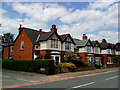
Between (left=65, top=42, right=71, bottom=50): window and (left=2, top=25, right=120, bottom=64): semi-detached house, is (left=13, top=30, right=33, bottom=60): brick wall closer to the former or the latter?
(left=2, top=25, right=120, bottom=64): semi-detached house

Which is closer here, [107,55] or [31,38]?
[31,38]

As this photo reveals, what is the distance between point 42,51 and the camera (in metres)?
30.1

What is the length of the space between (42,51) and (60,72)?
8.19 metres

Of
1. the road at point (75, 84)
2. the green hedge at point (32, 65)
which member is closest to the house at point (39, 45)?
the green hedge at point (32, 65)

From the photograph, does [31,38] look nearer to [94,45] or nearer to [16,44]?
[16,44]

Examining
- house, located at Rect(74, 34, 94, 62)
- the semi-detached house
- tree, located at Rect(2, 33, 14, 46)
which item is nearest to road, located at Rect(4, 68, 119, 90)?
the semi-detached house

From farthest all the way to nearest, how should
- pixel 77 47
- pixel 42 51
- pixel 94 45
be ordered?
pixel 94 45 < pixel 77 47 < pixel 42 51

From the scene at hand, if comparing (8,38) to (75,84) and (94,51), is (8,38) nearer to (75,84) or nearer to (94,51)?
(94,51)

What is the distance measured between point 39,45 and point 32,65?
7346 mm

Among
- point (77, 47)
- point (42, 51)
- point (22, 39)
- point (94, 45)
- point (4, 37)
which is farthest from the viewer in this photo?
point (4, 37)

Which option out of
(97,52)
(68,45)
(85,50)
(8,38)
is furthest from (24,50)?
(8,38)

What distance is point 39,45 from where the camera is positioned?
30891 mm

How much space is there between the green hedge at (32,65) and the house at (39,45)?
10.7 feet

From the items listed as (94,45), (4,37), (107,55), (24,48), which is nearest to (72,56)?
(24,48)
